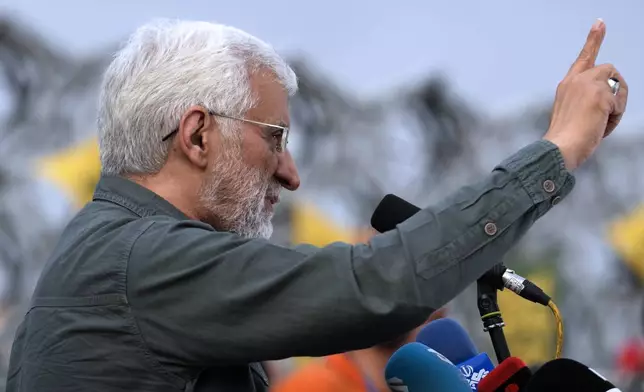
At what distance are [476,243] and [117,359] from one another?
463 mm

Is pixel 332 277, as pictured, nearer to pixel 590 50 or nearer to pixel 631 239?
pixel 590 50

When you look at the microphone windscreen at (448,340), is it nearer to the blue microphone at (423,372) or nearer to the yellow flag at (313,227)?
the blue microphone at (423,372)

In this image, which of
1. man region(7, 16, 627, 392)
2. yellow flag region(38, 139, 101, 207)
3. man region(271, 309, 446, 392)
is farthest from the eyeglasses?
yellow flag region(38, 139, 101, 207)

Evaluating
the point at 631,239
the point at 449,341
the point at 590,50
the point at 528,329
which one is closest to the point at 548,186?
the point at 590,50

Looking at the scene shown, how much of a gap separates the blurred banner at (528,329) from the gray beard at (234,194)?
10.00 ft

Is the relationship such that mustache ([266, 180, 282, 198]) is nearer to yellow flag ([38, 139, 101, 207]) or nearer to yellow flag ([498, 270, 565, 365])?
yellow flag ([498, 270, 565, 365])

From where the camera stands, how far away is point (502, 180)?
991 mm

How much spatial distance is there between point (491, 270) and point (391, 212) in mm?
194

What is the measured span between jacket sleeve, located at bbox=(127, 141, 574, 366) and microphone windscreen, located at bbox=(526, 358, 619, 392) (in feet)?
1.00

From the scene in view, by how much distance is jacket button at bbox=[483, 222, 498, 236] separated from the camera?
3.18 ft

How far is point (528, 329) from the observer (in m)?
4.51

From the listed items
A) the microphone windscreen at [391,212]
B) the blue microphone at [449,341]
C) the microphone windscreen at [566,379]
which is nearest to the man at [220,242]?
the microphone windscreen at [391,212]

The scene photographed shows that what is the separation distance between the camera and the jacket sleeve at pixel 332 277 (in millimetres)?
961

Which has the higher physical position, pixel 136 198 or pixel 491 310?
pixel 136 198
